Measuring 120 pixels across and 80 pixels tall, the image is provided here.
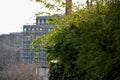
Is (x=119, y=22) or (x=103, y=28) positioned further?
(x=103, y=28)

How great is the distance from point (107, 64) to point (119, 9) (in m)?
0.56

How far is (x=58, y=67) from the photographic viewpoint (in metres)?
5.03

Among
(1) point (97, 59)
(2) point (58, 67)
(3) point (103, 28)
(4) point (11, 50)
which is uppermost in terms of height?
(3) point (103, 28)

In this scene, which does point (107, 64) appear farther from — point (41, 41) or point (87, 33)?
point (41, 41)

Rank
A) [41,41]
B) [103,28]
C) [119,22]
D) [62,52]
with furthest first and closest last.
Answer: [41,41] → [62,52] → [103,28] → [119,22]

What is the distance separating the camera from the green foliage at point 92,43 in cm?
379

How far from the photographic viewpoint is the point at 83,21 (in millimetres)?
4434

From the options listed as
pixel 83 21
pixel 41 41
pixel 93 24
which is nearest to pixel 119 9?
pixel 93 24

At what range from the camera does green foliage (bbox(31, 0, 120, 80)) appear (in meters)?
3.79

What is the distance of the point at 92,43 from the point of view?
402 cm

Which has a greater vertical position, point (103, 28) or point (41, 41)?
point (103, 28)

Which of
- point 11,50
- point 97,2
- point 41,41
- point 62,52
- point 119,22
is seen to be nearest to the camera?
point 119,22

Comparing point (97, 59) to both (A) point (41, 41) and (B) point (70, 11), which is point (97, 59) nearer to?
(B) point (70, 11)

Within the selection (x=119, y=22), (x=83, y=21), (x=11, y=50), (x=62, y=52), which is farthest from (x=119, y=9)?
(x=11, y=50)
